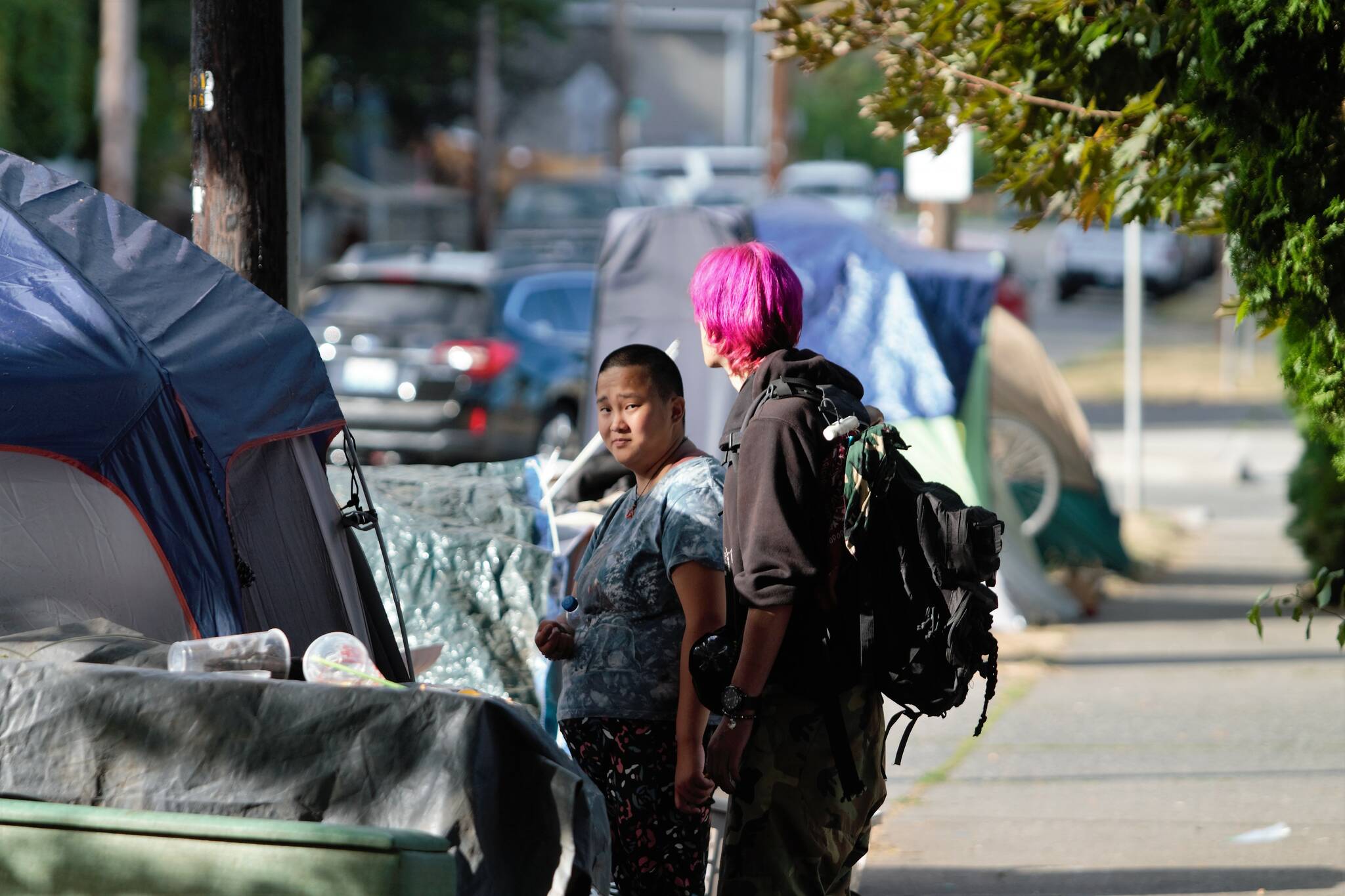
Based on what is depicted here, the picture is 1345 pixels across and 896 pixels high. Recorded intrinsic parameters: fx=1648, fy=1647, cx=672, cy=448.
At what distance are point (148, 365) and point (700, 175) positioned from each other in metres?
29.1

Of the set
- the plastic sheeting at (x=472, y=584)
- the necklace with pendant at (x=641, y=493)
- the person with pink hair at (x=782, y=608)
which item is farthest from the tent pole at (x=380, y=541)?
the person with pink hair at (x=782, y=608)

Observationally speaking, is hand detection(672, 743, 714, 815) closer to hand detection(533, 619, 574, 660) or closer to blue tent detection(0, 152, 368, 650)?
hand detection(533, 619, 574, 660)

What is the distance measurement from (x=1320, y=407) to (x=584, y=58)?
4245cm

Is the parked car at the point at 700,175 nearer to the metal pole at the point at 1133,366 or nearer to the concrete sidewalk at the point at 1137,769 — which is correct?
the metal pole at the point at 1133,366

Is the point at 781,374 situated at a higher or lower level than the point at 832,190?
higher

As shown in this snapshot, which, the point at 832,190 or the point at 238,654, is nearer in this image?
the point at 238,654

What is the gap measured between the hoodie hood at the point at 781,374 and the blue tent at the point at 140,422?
1.46 m

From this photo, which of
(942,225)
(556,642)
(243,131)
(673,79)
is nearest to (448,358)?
(942,225)

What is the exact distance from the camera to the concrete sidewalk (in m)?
5.27

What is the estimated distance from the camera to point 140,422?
4.02m

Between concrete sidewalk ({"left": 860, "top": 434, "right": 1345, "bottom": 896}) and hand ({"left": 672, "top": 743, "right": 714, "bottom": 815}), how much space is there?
194 cm

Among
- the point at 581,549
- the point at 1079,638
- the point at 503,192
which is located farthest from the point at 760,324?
the point at 503,192

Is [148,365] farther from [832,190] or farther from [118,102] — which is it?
[832,190]

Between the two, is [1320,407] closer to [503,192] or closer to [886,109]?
[886,109]
